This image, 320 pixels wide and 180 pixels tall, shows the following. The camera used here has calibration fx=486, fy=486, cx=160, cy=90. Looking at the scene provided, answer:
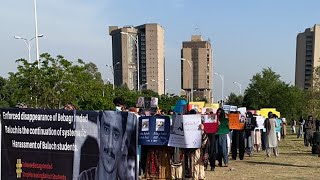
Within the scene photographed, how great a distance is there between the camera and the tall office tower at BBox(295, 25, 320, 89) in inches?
4060

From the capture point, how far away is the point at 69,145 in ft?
25.0

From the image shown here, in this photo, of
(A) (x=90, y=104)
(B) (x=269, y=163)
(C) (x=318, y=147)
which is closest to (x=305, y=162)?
(B) (x=269, y=163)

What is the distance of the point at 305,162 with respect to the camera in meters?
16.6

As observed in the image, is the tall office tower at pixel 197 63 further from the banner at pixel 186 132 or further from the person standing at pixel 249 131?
the banner at pixel 186 132

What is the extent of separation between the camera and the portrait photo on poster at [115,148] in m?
7.37

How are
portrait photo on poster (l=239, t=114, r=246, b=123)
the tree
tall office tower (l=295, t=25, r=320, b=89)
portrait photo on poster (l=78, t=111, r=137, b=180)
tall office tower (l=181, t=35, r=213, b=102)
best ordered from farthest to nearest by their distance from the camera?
the tree
tall office tower (l=295, t=25, r=320, b=89)
tall office tower (l=181, t=35, r=213, b=102)
portrait photo on poster (l=239, t=114, r=246, b=123)
portrait photo on poster (l=78, t=111, r=137, b=180)

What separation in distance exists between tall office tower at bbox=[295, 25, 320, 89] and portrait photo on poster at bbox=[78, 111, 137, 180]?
325 ft

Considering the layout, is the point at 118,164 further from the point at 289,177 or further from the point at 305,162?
the point at 305,162

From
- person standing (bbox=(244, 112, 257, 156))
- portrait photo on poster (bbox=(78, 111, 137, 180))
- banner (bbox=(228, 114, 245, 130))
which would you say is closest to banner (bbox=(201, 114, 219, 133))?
banner (bbox=(228, 114, 245, 130))

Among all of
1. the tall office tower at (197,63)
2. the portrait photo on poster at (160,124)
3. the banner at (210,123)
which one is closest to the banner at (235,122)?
the banner at (210,123)

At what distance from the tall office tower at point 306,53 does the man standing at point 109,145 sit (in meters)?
98.9

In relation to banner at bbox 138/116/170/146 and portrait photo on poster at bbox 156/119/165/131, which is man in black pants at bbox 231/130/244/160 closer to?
banner at bbox 138/116/170/146

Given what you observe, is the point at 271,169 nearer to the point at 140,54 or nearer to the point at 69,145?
the point at 69,145

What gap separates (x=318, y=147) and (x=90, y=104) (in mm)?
16404
